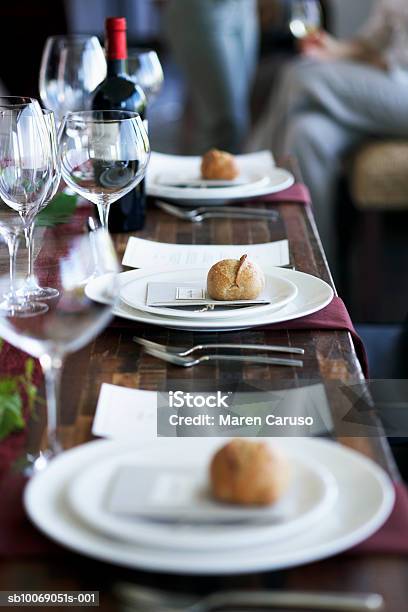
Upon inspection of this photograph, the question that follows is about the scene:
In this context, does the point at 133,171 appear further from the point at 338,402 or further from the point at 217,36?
the point at 217,36

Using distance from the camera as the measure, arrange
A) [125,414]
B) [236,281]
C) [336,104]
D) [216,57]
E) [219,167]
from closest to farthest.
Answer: [125,414] → [236,281] → [219,167] → [336,104] → [216,57]

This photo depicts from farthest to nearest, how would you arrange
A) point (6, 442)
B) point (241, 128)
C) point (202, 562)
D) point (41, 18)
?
point (41, 18) < point (241, 128) < point (6, 442) < point (202, 562)

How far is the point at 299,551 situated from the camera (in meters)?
0.64

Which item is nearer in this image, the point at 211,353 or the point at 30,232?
the point at 211,353

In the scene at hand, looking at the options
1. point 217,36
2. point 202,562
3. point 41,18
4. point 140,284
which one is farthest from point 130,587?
point 41,18

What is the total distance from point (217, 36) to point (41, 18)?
11.9ft

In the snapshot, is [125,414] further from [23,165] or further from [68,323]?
[23,165]

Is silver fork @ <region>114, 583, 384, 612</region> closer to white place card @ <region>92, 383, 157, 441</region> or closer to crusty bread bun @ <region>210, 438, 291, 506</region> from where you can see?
crusty bread bun @ <region>210, 438, 291, 506</region>

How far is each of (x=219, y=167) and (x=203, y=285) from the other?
2.02 feet

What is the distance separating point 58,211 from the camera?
1670mm

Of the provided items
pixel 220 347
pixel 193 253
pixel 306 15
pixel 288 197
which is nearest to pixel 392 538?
pixel 220 347

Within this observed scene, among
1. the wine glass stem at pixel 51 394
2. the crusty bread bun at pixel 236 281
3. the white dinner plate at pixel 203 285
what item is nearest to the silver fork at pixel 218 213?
the white dinner plate at pixel 203 285

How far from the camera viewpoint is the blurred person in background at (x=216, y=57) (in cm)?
395

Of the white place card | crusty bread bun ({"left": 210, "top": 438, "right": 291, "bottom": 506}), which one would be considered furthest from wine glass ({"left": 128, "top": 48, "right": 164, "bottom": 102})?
crusty bread bun ({"left": 210, "top": 438, "right": 291, "bottom": 506})
